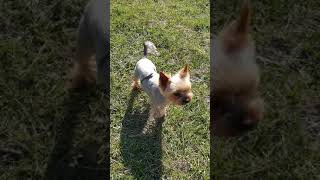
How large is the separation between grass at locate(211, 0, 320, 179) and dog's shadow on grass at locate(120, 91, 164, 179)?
1.55ft

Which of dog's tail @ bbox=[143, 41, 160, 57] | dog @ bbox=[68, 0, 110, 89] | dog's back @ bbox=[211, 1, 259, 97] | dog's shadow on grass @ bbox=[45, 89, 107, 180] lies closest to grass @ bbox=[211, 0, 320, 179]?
dog's back @ bbox=[211, 1, 259, 97]

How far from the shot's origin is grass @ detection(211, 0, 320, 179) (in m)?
3.75

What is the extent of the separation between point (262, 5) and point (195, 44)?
1020mm

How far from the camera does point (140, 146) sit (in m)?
3.97

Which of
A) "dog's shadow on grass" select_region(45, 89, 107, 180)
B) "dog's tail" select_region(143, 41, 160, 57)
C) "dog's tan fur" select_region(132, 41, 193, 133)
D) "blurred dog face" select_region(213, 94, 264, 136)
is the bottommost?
"dog's shadow on grass" select_region(45, 89, 107, 180)

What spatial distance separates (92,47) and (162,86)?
703 mm

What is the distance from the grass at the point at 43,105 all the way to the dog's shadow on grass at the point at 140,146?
0.67ft

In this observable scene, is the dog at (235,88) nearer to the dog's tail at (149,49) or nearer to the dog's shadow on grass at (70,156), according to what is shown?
the dog's tail at (149,49)

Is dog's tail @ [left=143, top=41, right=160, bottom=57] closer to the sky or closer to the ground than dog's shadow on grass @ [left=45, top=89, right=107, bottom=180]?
closer to the sky

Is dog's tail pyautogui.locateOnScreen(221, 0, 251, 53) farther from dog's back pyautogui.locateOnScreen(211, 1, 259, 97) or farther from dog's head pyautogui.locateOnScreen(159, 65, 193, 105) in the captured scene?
dog's head pyautogui.locateOnScreen(159, 65, 193, 105)

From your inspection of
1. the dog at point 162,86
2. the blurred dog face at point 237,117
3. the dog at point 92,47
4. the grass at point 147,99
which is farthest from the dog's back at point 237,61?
the dog at point 92,47

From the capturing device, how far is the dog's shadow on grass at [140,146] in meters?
3.78

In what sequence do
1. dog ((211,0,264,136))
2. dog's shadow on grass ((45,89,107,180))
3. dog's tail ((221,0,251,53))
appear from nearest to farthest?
dog's tail ((221,0,251,53))
dog's shadow on grass ((45,89,107,180))
dog ((211,0,264,136))

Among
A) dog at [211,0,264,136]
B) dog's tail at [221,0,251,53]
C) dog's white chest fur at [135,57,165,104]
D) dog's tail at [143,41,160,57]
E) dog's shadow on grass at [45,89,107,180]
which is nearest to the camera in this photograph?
dog's tail at [221,0,251,53]
